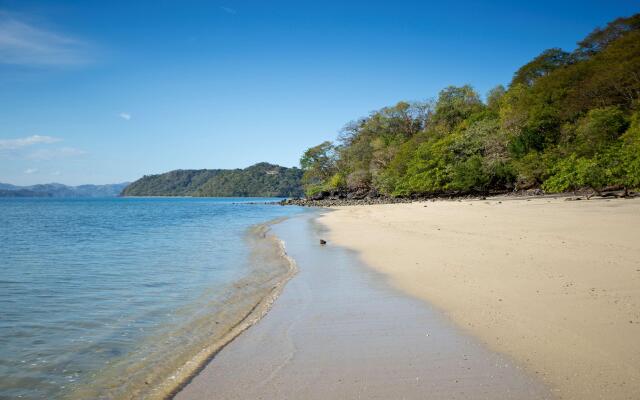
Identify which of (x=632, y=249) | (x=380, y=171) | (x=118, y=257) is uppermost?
(x=380, y=171)

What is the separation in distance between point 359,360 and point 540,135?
4185cm

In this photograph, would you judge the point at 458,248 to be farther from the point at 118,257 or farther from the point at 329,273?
the point at 118,257

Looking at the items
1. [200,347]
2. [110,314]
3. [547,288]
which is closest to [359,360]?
[200,347]

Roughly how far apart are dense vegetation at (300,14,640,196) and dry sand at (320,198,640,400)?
1632 centimetres

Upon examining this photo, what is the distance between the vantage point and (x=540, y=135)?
3919 centimetres

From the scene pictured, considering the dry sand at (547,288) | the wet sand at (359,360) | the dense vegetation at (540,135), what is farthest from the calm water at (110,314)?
the dense vegetation at (540,135)

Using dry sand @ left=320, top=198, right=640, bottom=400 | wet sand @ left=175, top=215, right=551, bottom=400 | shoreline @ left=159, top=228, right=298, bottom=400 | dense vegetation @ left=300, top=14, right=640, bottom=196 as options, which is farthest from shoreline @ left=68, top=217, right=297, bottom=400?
dense vegetation @ left=300, top=14, right=640, bottom=196

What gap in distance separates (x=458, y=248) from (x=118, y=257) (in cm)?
1155

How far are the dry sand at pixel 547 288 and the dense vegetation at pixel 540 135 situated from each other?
16322mm

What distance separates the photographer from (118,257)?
13953 mm

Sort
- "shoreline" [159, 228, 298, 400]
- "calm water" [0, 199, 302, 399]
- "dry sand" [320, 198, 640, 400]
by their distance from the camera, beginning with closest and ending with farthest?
1. "dry sand" [320, 198, 640, 400]
2. "shoreline" [159, 228, 298, 400]
3. "calm water" [0, 199, 302, 399]

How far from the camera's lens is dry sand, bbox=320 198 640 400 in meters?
3.88

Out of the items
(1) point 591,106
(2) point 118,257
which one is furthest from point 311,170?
(2) point 118,257

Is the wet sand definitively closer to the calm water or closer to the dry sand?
the dry sand
